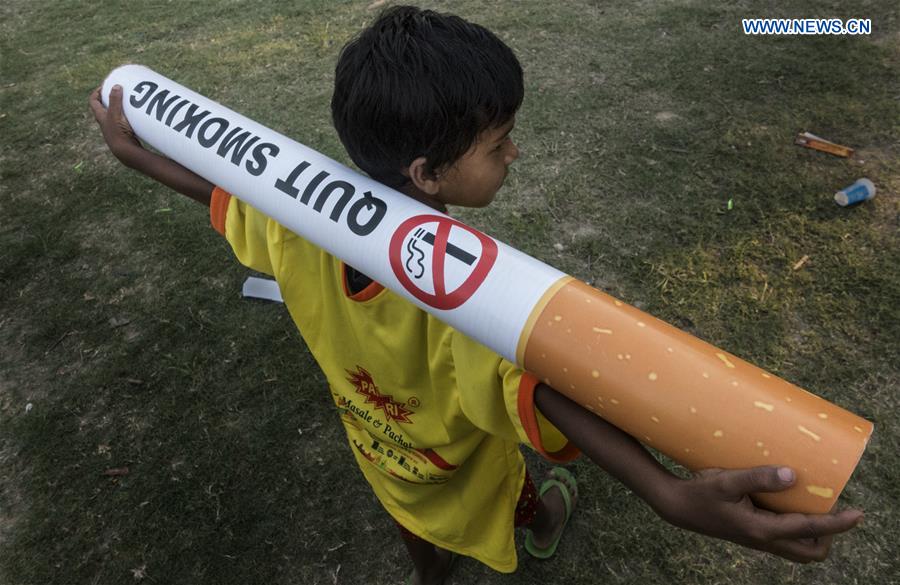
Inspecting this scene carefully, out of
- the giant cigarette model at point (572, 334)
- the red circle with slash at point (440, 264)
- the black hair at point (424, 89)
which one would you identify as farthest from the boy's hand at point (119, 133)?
the red circle with slash at point (440, 264)

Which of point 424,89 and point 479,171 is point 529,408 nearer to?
point 479,171

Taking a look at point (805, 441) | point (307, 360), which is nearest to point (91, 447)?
point (307, 360)

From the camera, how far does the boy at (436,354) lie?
1.02 meters

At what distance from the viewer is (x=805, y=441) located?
3.04ft

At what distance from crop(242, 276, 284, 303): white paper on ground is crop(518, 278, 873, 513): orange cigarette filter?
259 centimetres

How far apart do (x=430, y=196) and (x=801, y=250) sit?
2595mm

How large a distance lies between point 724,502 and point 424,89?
3.19 feet

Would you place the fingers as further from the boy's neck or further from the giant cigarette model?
the boy's neck

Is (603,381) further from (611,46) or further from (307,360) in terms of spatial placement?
(611,46)

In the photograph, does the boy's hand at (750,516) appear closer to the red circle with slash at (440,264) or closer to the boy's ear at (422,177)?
the red circle with slash at (440,264)

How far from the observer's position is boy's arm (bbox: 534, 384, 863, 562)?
907 mm

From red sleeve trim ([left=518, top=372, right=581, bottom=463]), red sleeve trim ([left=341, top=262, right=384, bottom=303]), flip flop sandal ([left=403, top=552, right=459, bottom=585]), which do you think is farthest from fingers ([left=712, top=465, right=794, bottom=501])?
flip flop sandal ([left=403, top=552, right=459, bottom=585])

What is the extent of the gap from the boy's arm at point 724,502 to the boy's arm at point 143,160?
133cm

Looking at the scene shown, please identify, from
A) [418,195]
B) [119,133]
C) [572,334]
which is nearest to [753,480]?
[572,334]
